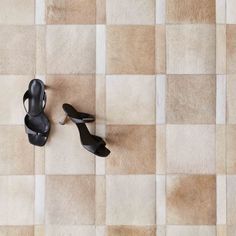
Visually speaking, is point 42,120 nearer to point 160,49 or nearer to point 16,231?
point 16,231

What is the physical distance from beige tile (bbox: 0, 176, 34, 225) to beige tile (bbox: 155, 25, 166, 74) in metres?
0.76

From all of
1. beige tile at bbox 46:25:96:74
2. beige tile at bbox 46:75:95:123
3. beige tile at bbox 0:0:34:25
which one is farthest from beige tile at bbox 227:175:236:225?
beige tile at bbox 0:0:34:25

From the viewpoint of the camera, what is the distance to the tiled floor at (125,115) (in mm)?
1329

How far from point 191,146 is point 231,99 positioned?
279mm

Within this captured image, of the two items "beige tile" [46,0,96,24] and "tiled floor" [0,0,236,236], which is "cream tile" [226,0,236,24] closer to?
"tiled floor" [0,0,236,236]

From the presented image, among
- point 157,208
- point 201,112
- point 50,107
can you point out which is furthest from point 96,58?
point 157,208

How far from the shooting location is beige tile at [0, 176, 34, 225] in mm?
1328

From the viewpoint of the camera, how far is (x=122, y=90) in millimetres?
1340

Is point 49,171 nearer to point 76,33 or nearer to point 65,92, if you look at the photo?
point 65,92

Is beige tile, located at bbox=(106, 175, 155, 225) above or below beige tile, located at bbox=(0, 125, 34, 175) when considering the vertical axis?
below

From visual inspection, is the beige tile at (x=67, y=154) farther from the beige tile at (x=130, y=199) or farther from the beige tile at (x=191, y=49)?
the beige tile at (x=191, y=49)

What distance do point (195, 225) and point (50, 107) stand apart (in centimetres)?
84

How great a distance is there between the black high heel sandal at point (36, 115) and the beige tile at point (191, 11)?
0.66 meters

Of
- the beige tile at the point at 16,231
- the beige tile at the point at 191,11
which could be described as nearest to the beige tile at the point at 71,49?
the beige tile at the point at 191,11
